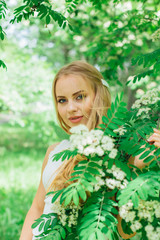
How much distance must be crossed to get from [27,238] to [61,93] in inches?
45.7

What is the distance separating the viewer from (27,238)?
201 cm

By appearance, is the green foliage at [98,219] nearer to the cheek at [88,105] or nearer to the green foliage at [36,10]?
the cheek at [88,105]

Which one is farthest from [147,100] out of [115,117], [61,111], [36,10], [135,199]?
[36,10]

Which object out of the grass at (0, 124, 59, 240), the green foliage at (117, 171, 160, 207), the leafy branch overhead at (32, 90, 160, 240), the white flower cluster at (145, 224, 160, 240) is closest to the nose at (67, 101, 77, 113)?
the leafy branch overhead at (32, 90, 160, 240)

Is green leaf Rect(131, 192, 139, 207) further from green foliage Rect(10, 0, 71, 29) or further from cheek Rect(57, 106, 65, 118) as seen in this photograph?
green foliage Rect(10, 0, 71, 29)

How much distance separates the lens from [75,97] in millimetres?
1760

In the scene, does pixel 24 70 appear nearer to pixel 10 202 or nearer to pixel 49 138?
pixel 49 138

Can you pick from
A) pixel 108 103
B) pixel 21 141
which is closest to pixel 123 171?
pixel 108 103

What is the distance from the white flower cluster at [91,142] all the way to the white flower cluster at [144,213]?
233mm

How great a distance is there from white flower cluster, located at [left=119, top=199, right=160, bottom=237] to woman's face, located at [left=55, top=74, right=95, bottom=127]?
0.77 m

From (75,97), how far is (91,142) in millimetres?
757

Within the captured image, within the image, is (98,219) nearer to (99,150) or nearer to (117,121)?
(99,150)

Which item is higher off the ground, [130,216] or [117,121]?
[117,121]

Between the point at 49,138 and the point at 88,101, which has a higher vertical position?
the point at 49,138
